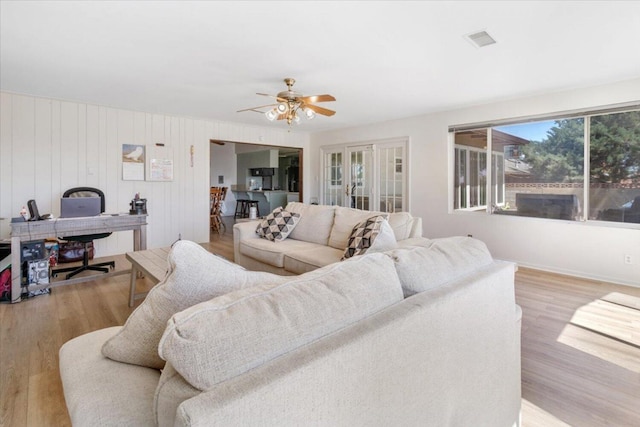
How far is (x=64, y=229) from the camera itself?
11.4ft

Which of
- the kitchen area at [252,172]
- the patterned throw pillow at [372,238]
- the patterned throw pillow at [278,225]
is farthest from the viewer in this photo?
the kitchen area at [252,172]

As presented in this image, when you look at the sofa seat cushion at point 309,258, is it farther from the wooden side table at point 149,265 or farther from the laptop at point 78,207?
the laptop at point 78,207

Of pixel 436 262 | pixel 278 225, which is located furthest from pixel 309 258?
pixel 436 262

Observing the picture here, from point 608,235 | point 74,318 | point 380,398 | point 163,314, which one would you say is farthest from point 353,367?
point 608,235

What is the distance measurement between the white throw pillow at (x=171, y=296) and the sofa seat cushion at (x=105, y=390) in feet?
0.14

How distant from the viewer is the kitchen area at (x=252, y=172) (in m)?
10.8

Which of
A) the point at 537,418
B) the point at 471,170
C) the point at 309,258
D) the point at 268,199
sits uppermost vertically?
the point at 471,170

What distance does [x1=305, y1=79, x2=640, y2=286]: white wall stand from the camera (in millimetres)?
3965

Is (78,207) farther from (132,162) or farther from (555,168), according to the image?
(555,168)

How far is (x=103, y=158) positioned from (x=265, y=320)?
5.58 m

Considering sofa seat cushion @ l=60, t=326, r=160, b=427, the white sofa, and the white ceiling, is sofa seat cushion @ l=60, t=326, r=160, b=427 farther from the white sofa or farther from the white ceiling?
the white ceiling

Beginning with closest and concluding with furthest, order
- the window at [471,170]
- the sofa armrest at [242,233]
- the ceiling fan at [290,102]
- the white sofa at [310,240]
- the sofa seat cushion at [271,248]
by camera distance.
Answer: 1. the white sofa at [310,240]
2. the sofa seat cushion at [271,248]
3. the ceiling fan at [290,102]
4. the sofa armrest at [242,233]
5. the window at [471,170]

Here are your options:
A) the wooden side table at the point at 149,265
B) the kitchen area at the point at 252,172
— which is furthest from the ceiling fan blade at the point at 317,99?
the kitchen area at the point at 252,172

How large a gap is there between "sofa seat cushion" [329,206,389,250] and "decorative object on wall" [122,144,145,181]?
3695 millimetres
